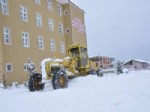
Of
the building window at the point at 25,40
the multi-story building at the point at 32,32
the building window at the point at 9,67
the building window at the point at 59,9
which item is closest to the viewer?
the building window at the point at 9,67

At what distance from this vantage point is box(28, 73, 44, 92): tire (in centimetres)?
1698

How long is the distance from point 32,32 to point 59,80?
1513cm

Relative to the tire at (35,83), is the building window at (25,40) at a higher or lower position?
higher

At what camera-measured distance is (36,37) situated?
101 feet

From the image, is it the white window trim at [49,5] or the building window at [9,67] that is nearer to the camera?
the building window at [9,67]

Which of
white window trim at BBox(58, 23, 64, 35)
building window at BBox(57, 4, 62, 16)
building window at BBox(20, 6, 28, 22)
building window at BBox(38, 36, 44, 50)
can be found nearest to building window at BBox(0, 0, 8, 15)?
building window at BBox(20, 6, 28, 22)

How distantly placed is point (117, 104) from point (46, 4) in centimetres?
2734

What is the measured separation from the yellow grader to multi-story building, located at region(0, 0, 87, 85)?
7170mm

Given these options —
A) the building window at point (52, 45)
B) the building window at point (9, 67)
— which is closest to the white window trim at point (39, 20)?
the building window at point (52, 45)

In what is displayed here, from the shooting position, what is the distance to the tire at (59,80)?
15.8 metres

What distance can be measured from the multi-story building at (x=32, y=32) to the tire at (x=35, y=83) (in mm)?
7133

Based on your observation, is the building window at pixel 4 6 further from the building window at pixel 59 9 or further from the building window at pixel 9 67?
the building window at pixel 59 9

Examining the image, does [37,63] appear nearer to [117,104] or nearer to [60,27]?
[60,27]

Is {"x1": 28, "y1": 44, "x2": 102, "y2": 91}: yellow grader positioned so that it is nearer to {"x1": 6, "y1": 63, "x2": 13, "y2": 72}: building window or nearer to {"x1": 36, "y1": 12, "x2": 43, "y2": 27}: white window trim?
{"x1": 6, "y1": 63, "x2": 13, "y2": 72}: building window
